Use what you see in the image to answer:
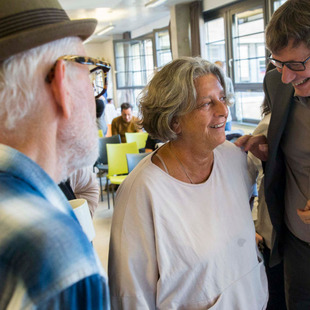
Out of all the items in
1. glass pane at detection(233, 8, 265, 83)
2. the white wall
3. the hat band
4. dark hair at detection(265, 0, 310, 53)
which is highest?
the white wall

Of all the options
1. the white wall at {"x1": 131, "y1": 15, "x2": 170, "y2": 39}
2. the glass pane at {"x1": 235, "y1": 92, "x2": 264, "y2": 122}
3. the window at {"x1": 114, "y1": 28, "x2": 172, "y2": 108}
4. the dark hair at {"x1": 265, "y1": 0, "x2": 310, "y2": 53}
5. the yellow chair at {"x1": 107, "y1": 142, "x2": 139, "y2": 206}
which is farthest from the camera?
the white wall at {"x1": 131, "y1": 15, "x2": 170, "y2": 39}

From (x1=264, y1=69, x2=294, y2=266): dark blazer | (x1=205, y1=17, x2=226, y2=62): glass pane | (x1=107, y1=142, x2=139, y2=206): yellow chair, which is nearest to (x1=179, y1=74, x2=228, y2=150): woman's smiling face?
(x1=264, y1=69, x2=294, y2=266): dark blazer

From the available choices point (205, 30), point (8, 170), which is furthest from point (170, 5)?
point (8, 170)

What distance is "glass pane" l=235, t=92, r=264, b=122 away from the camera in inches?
290

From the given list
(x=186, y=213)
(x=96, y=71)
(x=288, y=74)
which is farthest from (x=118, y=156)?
(x=96, y=71)

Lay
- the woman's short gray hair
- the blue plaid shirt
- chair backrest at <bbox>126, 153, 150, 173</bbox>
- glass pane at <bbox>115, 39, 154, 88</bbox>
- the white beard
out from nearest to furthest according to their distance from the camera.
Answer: the blue plaid shirt → the white beard → the woman's short gray hair → chair backrest at <bbox>126, 153, 150, 173</bbox> → glass pane at <bbox>115, 39, 154, 88</bbox>

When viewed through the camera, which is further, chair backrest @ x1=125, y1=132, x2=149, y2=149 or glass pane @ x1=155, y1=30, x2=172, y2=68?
glass pane @ x1=155, y1=30, x2=172, y2=68

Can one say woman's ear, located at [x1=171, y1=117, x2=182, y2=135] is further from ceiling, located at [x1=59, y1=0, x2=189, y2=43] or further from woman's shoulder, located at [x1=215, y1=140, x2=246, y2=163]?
ceiling, located at [x1=59, y1=0, x2=189, y2=43]

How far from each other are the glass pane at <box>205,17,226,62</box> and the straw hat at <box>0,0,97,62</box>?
7.90 meters

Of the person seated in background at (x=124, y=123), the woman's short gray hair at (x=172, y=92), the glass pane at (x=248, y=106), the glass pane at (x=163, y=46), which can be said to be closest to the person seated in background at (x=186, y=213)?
the woman's short gray hair at (x=172, y=92)

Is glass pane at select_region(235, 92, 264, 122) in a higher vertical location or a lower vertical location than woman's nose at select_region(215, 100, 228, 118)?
lower

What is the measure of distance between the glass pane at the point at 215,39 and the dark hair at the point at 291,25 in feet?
23.1

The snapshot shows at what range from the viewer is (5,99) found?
0.72m

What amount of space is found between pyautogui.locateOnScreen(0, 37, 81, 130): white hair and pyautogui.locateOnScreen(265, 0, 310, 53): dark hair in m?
0.96
